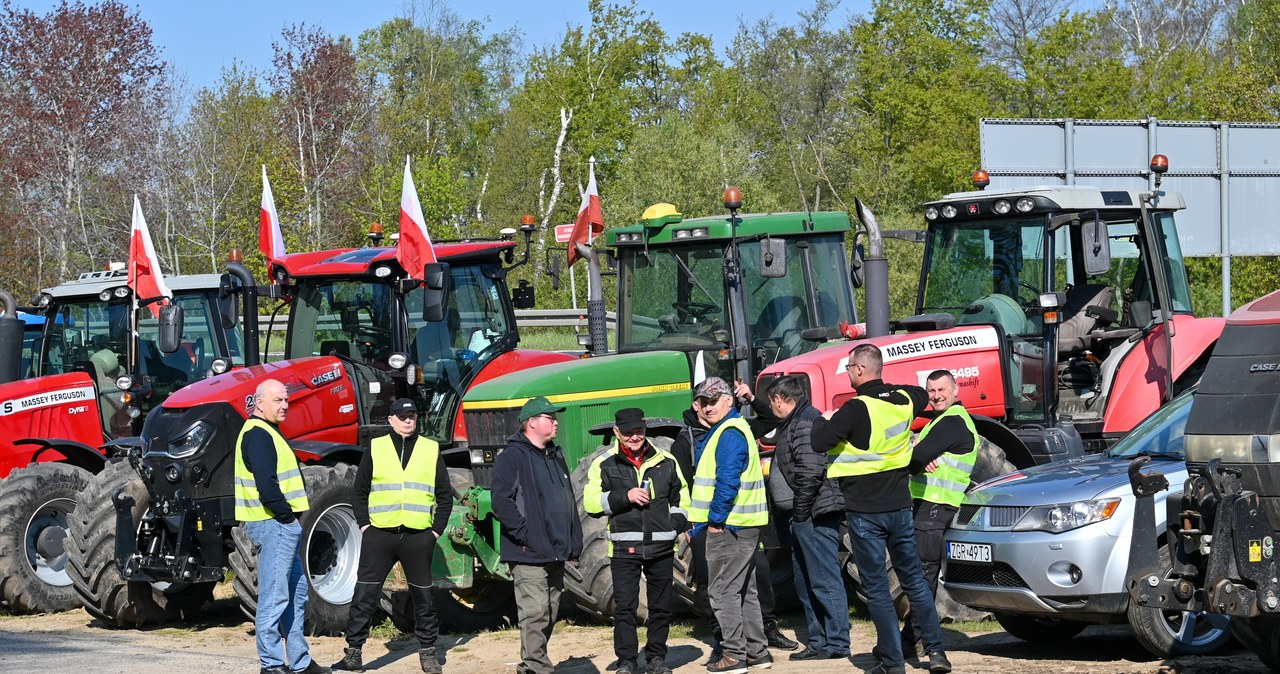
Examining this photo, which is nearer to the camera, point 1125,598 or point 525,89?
point 1125,598

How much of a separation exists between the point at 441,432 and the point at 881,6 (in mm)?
32508

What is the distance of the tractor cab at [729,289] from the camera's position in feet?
37.4

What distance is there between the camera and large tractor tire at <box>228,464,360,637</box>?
11.1 metres

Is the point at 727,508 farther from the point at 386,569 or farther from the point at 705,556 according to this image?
the point at 386,569

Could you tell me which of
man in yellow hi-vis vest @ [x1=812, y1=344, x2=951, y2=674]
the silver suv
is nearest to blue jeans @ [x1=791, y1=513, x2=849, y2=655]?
the silver suv


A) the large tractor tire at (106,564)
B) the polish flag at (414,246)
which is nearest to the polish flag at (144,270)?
the large tractor tire at (106,564)

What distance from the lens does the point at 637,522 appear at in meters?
8.79

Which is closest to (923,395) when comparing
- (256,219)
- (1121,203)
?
(1121,203)

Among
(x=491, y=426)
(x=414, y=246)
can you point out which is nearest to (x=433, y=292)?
(x=414, y=246)

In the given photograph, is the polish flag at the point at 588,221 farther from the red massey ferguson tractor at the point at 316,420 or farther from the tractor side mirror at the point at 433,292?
the tractor side mirror at the point at 433,292

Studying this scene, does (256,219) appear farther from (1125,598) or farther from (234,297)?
(1125,598)

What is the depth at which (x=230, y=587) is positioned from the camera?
14039mm

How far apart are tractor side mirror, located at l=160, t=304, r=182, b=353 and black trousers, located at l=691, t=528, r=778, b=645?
17.5ft

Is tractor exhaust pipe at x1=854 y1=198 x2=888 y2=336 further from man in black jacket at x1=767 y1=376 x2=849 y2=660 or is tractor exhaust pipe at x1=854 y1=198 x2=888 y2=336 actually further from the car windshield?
the car windshield
